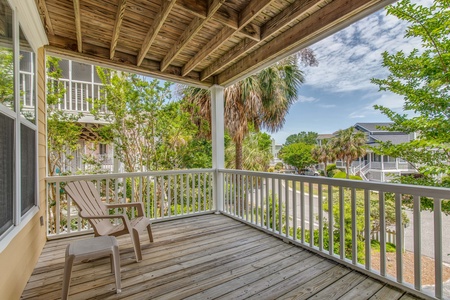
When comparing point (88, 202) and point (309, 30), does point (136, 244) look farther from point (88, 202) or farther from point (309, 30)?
point (309, 30)

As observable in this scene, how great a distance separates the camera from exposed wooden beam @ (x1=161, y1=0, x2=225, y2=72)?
2199mm

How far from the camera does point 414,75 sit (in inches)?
143

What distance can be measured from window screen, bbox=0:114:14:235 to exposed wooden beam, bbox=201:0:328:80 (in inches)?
107

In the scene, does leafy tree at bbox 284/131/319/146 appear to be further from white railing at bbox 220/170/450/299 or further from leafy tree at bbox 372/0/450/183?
white railing at bbox 220/170/450/299

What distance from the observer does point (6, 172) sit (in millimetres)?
1545

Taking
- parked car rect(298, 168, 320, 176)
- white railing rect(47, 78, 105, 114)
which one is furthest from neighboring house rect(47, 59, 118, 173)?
parked car rect(298, 168, 320, 176)

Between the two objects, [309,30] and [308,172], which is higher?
[309,30]

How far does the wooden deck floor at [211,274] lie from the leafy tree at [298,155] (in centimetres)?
707

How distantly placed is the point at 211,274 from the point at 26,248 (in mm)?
1776

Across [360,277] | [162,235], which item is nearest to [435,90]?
[360,277]

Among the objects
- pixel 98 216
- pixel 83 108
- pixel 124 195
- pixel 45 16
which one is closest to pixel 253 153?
pixel 124 195

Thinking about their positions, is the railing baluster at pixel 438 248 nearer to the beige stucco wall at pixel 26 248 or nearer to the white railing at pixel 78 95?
the beige stucco wall at pixel 26 248

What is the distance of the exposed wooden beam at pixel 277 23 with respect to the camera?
7.27 feet

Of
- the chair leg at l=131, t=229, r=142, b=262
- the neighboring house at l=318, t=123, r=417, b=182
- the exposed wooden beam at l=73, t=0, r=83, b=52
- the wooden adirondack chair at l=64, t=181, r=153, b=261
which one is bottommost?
the chair leg at l=131, t=229, r=142, b=262
